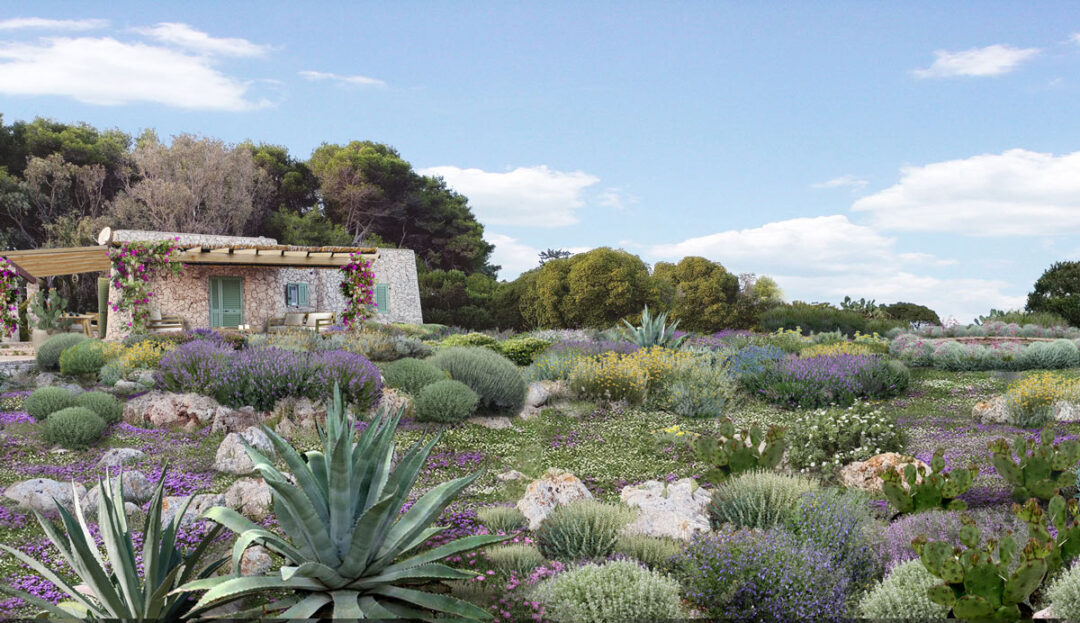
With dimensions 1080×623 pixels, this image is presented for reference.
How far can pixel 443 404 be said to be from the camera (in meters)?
9.58

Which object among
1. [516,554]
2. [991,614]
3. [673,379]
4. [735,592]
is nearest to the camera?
[991,614]

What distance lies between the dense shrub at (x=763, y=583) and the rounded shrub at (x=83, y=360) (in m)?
13.9

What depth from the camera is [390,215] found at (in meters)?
42.0

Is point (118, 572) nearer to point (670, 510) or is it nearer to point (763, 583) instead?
point (763, 583)

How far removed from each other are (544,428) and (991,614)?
6.52 m

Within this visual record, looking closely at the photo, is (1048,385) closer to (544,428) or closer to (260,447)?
(544,428)

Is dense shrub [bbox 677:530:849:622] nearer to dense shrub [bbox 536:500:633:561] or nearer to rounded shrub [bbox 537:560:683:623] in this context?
rounded shrub [bbox 537:560:683:623]

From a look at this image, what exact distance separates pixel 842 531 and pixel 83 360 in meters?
14.5

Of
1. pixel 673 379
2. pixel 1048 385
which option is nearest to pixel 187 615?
pixel 673 379

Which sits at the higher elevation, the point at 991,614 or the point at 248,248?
the point at 248,248

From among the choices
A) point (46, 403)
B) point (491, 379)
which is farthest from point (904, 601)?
point (46, 403)

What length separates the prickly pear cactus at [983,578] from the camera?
3.69 metres

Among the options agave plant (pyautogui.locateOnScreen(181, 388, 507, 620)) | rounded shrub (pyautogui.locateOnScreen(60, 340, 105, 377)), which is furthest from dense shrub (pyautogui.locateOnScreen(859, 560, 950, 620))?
rounded shrub (pyautogui.locateOnScreen(60, 340, 105, 377))

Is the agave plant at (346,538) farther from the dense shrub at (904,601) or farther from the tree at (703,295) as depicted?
the tree at (703,295)
